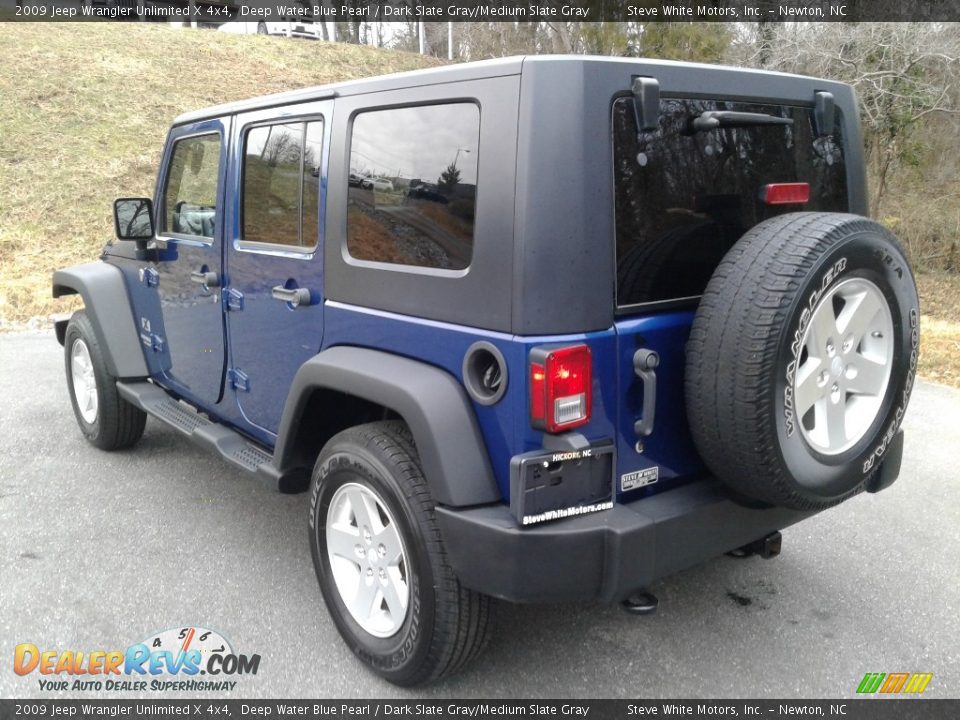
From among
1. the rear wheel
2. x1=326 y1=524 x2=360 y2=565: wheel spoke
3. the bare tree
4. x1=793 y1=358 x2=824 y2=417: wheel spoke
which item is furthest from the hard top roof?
the bare tree

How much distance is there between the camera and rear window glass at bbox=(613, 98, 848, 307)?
7.62 feet

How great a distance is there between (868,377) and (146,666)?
2.60 meters

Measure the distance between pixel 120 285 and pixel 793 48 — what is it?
10176mm

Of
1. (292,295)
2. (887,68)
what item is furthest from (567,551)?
(887,68)

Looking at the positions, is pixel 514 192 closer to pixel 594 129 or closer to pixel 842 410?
pixel 594 129

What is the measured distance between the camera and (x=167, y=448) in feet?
16.4

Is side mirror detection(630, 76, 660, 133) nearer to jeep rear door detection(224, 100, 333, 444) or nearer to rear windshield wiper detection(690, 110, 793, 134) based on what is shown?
rear windshield wiper detection(690, 110, 793, 134)

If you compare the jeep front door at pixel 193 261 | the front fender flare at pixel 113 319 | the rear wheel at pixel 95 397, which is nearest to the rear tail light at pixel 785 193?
the jeep front door at pixel 193 261

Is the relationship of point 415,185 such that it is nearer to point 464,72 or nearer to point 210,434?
point 464,72

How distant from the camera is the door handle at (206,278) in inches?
142

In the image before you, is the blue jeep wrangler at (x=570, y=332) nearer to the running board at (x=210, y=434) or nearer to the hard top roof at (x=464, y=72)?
the hard top roof at (x=464, y=72)

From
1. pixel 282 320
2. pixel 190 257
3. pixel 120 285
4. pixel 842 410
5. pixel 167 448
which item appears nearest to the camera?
pixel 842 410

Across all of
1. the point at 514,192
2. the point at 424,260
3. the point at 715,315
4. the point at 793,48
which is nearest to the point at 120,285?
the point at 424,260

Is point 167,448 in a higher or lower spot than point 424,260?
lower
